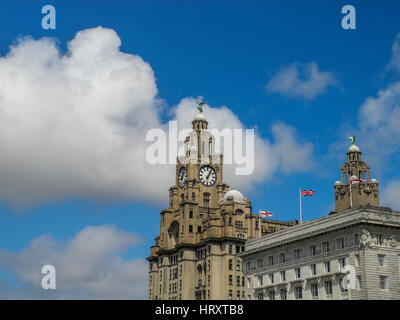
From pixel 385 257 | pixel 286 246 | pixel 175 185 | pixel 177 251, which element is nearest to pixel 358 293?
pixel 385 257

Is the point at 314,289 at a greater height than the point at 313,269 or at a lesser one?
lesser

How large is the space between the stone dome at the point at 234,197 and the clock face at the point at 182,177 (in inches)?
599

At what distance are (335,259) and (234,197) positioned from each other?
7124 centimetres

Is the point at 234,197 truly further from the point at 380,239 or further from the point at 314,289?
the point at 380,239

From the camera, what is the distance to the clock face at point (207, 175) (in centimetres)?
18100

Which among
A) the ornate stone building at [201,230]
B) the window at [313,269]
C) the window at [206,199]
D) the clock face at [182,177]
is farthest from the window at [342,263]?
the clock face at [182,177]

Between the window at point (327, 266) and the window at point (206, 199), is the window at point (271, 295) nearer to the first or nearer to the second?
the window at point (327, 266)

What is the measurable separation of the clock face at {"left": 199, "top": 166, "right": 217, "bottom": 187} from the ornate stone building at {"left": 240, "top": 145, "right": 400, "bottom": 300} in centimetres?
6244

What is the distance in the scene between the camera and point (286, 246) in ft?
366

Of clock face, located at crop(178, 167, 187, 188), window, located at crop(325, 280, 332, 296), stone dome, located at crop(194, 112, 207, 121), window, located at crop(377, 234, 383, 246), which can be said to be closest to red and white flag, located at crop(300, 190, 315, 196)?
window, located at crop(325, 280, 332, 296)

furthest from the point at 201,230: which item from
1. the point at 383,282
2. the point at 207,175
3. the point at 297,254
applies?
the point at 383,282

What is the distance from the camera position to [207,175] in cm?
18200

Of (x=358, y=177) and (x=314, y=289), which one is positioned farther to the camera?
(x=358, y=177)
